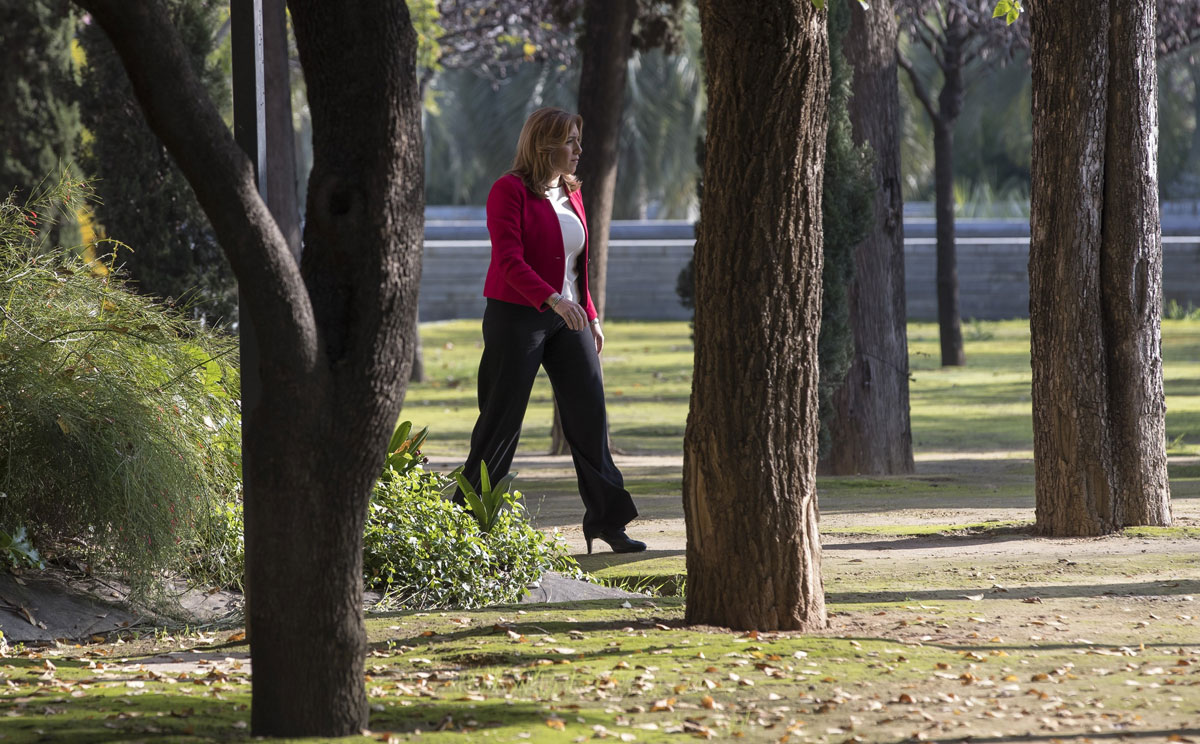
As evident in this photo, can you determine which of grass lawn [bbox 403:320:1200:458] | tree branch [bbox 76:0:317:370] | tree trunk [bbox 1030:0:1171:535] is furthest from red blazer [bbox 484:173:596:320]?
grass lawn [bbox 403:320:1200:458]

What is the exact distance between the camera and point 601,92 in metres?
11.8

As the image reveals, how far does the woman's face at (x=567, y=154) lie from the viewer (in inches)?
244

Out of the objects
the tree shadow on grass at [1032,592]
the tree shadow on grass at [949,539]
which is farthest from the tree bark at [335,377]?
the tree shadow on grass at [949,539]

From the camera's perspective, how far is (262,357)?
3.49 metres

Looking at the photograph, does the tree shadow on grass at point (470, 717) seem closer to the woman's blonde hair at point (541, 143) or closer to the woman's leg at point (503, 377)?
the woman's leg at point (503, 377)

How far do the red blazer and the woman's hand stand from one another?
0.07 meters

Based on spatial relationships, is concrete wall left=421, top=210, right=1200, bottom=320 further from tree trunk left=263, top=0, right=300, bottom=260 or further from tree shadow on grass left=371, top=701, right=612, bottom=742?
tree shadow on grass left=371, top=701, right=612, bottom=742

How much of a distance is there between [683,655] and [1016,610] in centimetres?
142

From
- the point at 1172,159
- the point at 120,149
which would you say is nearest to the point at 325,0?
the point at 120,149

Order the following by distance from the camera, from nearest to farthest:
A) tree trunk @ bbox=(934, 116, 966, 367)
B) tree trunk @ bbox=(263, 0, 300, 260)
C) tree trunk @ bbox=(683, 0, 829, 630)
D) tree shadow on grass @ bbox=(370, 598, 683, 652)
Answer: tree trunk @ bbox=(683, 0, 829, 630) → tree shadow on grass @ bbox=(370, 598, 683, 652) → tree trunk @ bbox=(263, 0, 300, 260) → tree trunk @ bbox=(934, 116, 966, 367)

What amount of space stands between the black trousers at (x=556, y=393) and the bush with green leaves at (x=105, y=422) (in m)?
1.08

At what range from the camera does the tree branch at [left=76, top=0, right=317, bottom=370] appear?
3.31m

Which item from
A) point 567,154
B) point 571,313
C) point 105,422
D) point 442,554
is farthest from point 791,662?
point 105,422

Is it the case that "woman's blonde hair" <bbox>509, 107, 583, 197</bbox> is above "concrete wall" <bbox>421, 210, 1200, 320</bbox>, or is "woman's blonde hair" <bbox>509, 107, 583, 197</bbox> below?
above
